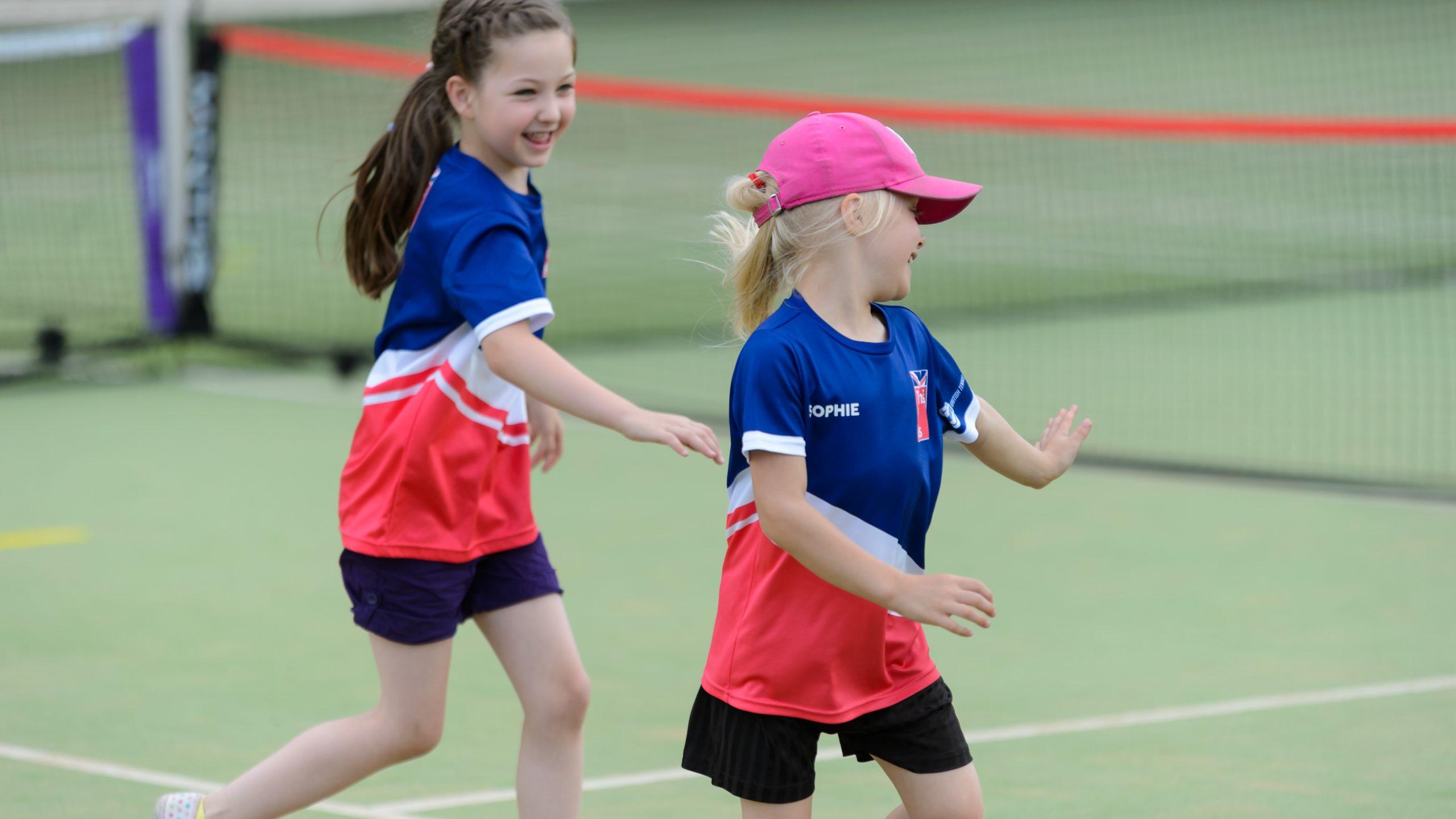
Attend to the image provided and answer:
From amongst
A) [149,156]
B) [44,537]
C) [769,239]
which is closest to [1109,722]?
[769,239]

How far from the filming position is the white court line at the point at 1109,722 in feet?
13.1

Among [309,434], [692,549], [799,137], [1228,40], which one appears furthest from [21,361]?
[1228,40]

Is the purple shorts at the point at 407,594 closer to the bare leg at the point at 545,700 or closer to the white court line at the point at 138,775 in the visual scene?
the bare leg at the point at 545,700

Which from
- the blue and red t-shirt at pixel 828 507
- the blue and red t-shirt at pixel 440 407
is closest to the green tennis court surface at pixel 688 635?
the blue and red t-shirt at pixel 440 407

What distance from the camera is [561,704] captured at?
11.1 feet

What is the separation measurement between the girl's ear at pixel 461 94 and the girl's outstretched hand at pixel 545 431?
25.6 inches

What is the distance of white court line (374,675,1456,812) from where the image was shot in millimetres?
4008

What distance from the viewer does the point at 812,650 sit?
111 inches

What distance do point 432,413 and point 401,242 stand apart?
0.37m

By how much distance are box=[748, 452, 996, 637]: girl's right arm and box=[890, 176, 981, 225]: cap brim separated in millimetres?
438

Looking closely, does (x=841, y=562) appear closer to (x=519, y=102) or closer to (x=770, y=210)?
(x=770, y=210)

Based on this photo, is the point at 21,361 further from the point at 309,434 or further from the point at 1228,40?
the point at 1228,40

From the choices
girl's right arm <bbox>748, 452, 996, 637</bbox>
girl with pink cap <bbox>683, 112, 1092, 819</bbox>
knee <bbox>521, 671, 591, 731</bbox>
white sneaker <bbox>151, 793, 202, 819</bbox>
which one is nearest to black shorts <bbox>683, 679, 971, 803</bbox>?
girl with pink cap <bbox>683, 112, 1092, 819</bbox>

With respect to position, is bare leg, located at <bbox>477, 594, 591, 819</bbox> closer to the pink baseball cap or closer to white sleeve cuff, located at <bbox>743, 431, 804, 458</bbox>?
white sleeve cuff, located at <bbox>743, 431, 804, 458</bbox>
